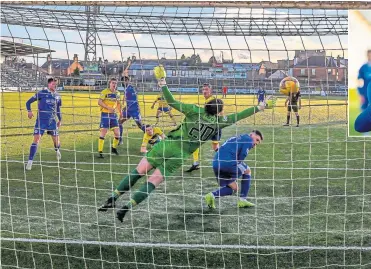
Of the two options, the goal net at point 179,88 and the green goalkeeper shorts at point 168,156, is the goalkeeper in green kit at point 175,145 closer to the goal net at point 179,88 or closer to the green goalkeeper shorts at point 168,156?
the green goalkeeper shorts at point 168,156

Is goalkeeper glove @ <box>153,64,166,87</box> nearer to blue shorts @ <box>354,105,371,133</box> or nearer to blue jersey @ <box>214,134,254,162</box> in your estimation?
blue jersey @ <box>214,134,254,162</box>

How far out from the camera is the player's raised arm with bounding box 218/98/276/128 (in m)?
4.98

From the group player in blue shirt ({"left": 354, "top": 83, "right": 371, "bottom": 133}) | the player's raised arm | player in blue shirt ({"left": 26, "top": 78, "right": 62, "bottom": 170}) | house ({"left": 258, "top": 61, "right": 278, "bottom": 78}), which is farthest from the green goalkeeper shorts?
player in blue shirt ({"left": 354, "top": 83, "right": 371, "bottom": 133})

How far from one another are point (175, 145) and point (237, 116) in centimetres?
72

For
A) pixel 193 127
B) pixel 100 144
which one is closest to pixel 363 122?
pixel 100 144

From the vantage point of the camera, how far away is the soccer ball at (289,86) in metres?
5.02

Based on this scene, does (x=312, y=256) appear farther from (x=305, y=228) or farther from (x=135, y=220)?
(x=135, y=220)

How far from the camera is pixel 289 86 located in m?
5.04

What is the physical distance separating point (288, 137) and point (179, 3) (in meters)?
9.84

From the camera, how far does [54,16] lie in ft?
14.9

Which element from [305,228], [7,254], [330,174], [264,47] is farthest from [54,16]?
[330,174]

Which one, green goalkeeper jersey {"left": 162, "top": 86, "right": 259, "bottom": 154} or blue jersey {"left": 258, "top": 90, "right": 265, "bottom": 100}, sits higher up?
blue jersey {"left": 258, "top": 90, "right": 265, "bottom": 100}

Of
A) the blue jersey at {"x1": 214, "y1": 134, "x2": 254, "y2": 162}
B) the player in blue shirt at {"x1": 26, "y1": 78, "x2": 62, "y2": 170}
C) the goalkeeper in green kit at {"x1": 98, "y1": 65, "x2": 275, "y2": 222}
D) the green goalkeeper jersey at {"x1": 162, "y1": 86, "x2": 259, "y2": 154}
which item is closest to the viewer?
the goalkeeper in green kit at {"x1": 98, "y1": 65, "x2": 275, "y2": 222}

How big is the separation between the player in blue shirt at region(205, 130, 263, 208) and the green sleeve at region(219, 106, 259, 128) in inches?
10.1
